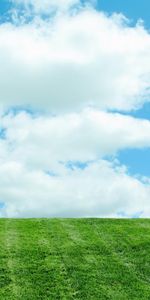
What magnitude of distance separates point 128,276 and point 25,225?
868 cm

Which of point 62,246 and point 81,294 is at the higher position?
point 62,246

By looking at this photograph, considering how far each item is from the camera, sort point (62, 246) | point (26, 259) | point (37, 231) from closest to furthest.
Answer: point (26, 259) < point (62, 246) < point (37, 231)

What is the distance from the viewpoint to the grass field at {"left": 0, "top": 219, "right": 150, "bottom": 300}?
1905 cm

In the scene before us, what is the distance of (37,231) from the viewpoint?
86.8ft

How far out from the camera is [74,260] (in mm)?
21859

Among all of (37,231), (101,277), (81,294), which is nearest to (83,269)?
(101,277)

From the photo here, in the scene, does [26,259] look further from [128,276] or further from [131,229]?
[131,229]

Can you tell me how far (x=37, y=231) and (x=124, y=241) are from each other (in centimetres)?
423

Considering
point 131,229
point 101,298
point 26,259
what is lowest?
point 101,298

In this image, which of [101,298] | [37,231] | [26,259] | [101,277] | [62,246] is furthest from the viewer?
[37,231]

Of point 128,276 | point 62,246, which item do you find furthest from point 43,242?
point 128,276

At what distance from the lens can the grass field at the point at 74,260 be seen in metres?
19.0

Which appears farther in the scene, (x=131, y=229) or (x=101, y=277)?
(x=131, y=229)

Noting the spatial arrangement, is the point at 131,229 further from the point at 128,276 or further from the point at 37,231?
the point at 128,276
